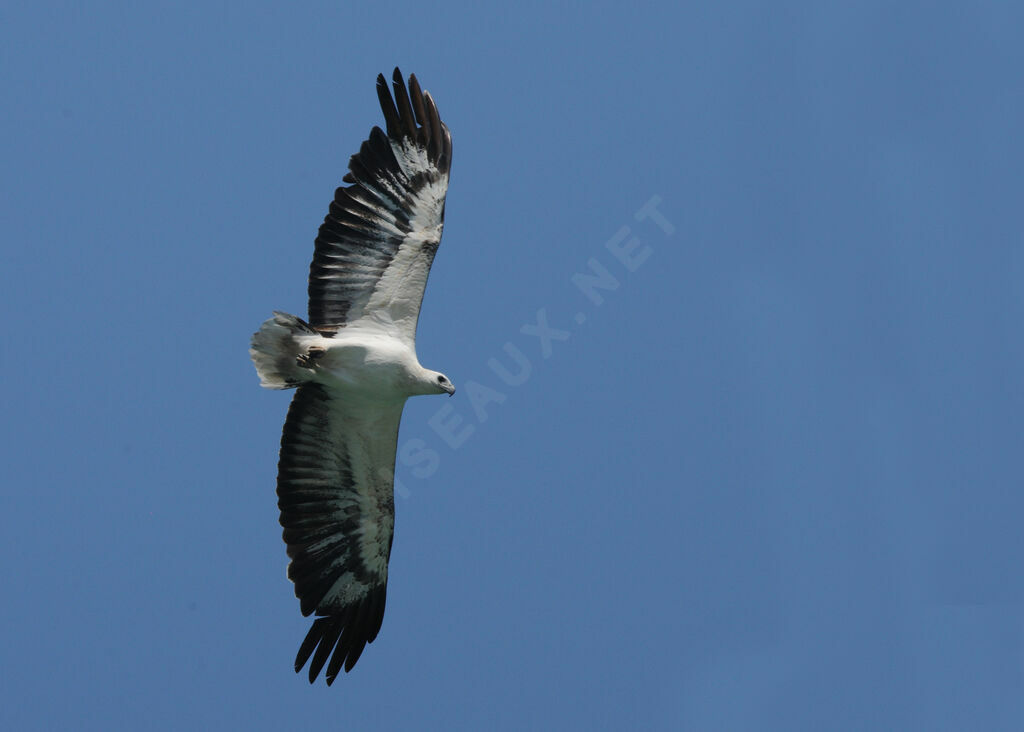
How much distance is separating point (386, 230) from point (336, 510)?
251 centimetres

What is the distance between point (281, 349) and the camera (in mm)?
9242

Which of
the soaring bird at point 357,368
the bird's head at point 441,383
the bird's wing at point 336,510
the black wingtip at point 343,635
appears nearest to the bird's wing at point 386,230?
the soaring bird at point 357,368

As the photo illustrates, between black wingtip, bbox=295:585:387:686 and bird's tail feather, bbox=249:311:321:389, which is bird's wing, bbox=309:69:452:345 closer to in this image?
bird's tail feather, bbox=249:311:321:389

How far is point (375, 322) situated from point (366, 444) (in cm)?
108

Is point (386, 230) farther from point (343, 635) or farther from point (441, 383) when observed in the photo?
point (343, 635)

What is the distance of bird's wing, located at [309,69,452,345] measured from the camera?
9.54m

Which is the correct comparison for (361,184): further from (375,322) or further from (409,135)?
(375,322)

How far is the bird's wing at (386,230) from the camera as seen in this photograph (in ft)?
31.3

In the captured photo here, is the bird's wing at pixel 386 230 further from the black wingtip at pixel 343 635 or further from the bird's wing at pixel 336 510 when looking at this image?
the black wingtip at pixel 343 635

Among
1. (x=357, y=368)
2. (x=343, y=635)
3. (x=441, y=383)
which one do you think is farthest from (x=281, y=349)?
(x=343, y=635)

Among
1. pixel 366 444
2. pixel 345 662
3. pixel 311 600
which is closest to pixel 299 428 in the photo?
pixel 366 444

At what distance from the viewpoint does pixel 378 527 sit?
9.91 m

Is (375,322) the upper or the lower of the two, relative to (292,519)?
upper

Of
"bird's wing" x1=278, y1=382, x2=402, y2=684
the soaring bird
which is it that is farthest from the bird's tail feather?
"bird's wing" x1=278, y1=382, x2=402, y2=684
